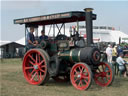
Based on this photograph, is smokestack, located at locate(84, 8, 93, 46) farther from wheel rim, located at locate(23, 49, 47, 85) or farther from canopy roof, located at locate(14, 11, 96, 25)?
wheel rim, located at locate(23, 49, 47, 85)

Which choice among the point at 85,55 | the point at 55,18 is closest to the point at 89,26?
the point at 85,55

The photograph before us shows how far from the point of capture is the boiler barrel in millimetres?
6143

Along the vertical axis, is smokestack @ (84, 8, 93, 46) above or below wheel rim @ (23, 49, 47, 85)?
above

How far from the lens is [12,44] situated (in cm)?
3038

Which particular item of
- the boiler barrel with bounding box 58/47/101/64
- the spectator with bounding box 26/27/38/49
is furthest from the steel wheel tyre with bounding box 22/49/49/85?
the boiler barrel with bounding box 58/47/101/64

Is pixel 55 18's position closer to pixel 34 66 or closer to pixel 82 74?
pixel 34 66

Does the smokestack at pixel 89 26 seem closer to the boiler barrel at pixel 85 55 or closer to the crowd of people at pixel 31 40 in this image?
the boiler barrel at pixel 85 55

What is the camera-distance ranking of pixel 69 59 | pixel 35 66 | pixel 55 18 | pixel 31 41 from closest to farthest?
pixel 69 59 → pixel 55 18 → pixel 35 66 → pixel 31 41

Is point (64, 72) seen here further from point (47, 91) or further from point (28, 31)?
point (28, 31)

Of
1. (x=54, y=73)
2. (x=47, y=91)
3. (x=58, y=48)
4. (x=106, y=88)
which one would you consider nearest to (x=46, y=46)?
(x=58, y=48)

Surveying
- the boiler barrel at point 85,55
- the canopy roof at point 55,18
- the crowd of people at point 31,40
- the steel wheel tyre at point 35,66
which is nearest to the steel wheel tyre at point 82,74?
the boiler barrel at point 85,55

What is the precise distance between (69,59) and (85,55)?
0.58m

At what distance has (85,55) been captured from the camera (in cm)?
614

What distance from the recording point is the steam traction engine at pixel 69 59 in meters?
6.18
